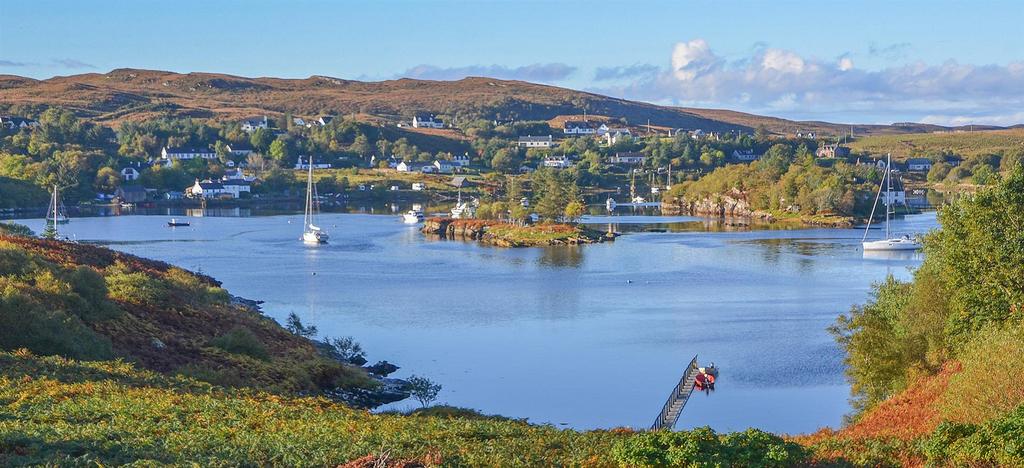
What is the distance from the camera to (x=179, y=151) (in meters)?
134

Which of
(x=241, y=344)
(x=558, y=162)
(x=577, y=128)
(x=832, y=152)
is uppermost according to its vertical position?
(x=577, y=128)

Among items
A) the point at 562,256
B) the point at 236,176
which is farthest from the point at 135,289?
the point at 236,176

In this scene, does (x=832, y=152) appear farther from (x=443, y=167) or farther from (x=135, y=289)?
(x=135, y=289)

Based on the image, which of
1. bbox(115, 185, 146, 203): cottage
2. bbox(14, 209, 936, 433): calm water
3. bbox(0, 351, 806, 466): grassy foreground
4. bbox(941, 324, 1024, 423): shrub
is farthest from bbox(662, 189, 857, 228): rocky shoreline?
bbox(0, 351, 806, 466): grassy foreground

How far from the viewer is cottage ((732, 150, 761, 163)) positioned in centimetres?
14125

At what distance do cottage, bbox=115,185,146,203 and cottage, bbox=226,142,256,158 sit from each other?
2757 cm

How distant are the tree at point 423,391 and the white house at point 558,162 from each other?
355 feet

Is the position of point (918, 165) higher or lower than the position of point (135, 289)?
higher

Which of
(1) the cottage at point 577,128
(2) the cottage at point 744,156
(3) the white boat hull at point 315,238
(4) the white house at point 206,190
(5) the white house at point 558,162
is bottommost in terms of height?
(3) the white boat hull at point 315,238

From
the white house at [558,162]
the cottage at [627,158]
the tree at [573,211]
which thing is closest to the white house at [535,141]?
the white house at [558,162]

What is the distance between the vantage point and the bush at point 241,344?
2572 centimetres

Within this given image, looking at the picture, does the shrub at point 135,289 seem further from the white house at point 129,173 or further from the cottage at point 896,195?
the white house at point 129,173

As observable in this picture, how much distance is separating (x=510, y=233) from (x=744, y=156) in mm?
77650

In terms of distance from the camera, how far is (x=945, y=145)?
559 ft
